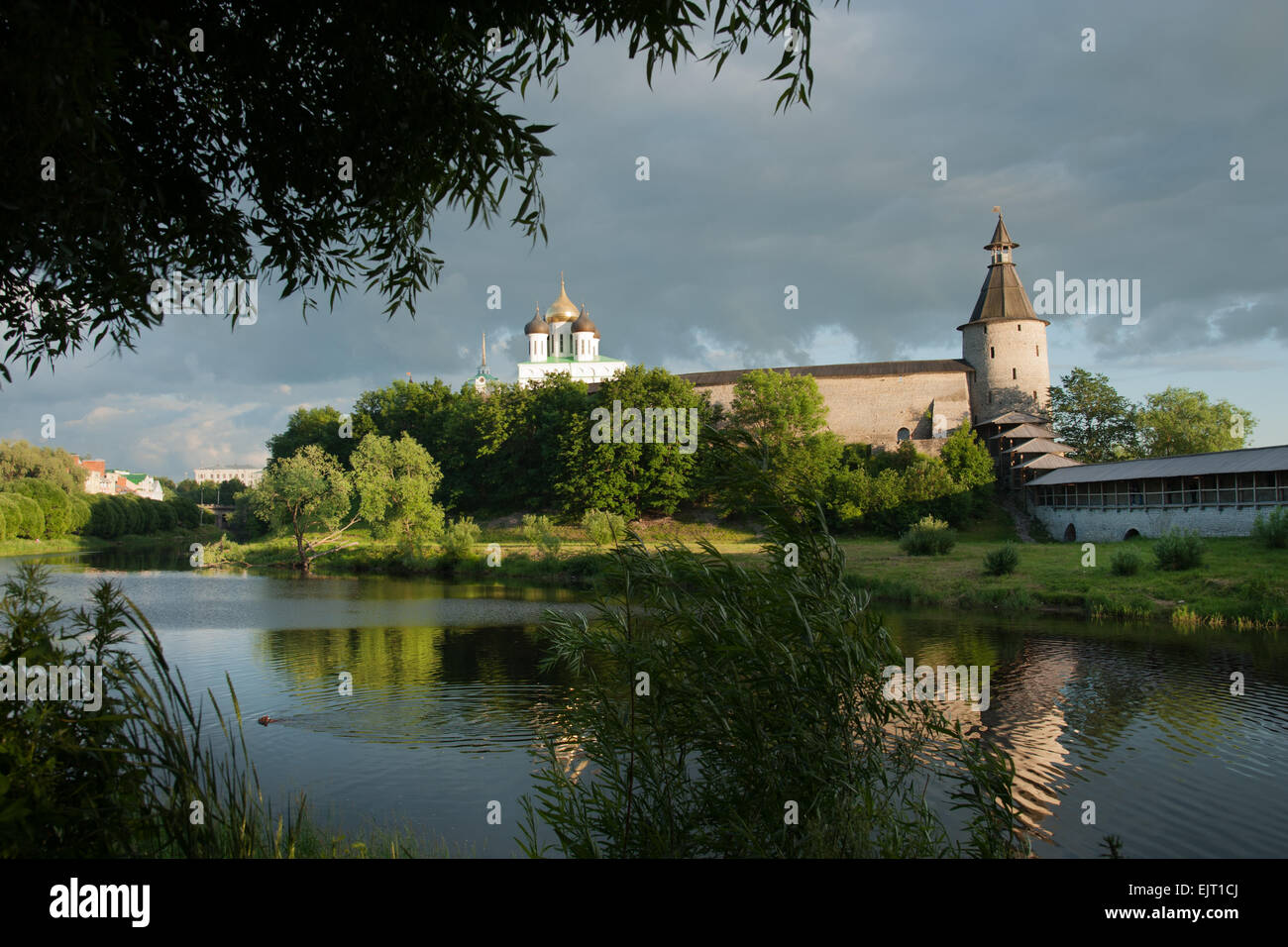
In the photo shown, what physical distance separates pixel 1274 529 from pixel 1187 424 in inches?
1267

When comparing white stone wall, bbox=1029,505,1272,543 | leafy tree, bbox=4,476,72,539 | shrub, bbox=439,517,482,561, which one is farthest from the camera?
leafy tree, bbox=4,476,72,539

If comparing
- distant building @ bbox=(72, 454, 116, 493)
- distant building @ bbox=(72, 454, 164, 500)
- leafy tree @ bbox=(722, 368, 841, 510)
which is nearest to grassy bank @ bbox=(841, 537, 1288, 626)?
leafy tree @ bbox=(722, 368, 841, 510)

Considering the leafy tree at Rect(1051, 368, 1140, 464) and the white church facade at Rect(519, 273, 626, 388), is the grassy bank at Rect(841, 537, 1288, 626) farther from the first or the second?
the white church facade at Rect(519, 273, 626, 388)

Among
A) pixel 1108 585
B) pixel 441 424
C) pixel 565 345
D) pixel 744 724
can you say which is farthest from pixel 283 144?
A: pixel 565 345

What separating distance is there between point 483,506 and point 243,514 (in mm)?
24364

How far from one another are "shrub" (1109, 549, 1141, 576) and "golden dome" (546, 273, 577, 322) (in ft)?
274

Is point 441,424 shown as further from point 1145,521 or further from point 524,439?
point 1145,521

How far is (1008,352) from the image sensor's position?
55.9 metres

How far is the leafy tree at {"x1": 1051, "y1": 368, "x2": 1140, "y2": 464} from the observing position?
56.7 m

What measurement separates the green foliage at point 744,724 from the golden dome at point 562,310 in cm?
9938

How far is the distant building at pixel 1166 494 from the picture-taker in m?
31.0
